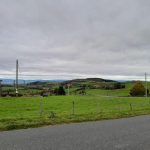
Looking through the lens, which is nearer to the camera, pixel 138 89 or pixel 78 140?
pixel 78 140

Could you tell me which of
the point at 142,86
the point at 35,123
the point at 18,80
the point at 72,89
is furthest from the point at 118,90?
the point at 35,123

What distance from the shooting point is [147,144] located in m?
8.92

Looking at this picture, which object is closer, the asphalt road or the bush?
the asphalt road

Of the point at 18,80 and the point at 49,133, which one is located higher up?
the point at 18,80

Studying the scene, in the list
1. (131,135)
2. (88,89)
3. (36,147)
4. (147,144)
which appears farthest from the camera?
(88,89)

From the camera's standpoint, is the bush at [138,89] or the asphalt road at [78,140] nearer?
the asphalt road at [78,140]

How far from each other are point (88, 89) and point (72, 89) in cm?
600

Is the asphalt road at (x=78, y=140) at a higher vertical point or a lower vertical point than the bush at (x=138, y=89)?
lower

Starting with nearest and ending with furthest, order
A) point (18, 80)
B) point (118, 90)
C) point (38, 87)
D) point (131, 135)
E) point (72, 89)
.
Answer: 1. point (131, 135)
2. point (18, 80)
3. point (38, 87)
4. point (72, 89)
5. point (118, 90)

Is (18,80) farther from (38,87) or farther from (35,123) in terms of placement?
(35,123)

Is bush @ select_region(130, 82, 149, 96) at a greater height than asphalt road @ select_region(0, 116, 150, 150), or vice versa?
bush @ select_region(130, 82, 149, 96)

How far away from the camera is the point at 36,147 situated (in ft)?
27.1

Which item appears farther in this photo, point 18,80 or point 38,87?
point 38,87

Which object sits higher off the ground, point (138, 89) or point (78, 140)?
point (138, 89)
